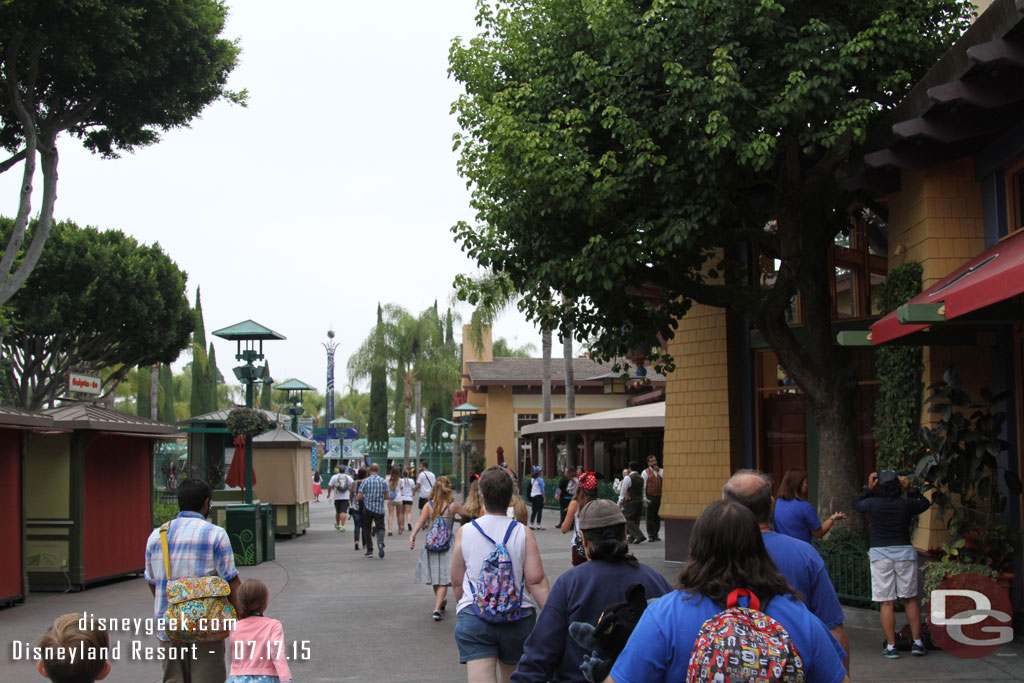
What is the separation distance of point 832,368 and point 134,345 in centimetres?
3024

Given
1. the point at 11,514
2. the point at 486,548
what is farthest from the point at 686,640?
the point at 11,514

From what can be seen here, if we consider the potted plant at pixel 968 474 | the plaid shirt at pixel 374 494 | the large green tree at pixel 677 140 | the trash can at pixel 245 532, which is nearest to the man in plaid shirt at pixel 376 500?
the plaid shirt at pixel 374 494

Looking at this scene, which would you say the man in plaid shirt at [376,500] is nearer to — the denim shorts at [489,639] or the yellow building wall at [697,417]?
the yellow building wall at [697,417]

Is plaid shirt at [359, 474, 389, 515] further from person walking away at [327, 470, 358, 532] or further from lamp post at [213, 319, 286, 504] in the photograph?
person walking away at [327, 470, 358, 532]

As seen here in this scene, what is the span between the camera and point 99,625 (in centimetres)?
394

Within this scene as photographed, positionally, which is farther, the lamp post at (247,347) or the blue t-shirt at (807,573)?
the lamp post at (247,347)

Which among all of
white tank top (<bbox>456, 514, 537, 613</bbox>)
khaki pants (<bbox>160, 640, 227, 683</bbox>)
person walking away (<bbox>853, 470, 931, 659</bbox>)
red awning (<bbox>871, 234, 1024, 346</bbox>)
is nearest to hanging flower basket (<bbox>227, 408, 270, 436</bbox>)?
red awning (<bbox>871, 234, 1024, 346</bbox>)

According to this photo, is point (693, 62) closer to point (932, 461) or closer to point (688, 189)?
point (688, 189)

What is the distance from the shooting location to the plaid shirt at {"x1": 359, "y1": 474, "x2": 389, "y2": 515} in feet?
61.6

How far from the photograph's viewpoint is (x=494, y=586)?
5.54 meters


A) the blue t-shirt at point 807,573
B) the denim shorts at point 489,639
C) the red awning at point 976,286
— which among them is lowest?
the denim shorts at point 489,639

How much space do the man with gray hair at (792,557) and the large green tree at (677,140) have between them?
6.61 meters

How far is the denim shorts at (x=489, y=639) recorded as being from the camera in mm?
5520

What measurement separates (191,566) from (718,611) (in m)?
3.96
